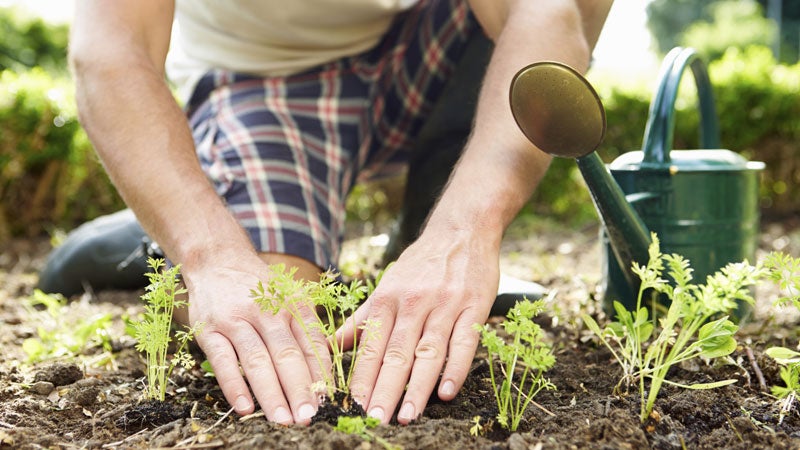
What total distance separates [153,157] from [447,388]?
1.02 meters

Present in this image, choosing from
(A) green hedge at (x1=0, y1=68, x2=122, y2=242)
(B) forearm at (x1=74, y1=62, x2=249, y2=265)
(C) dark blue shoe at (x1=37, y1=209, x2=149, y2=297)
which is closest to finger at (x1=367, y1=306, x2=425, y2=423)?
(B) forearm at (x1=74, y1=62, x2=249, y2=265)

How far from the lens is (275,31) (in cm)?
272

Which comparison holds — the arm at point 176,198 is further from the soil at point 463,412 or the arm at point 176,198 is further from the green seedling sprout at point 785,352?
the green seedling sprout at point 785,352

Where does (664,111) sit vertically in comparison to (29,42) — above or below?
below

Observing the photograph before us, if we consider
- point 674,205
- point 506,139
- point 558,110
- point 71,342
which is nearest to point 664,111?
point 674,205

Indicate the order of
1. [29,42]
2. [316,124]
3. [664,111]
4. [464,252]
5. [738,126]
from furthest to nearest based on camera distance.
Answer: [29,42]
[738,126]
[316,124]
[664,111]
[464,252]

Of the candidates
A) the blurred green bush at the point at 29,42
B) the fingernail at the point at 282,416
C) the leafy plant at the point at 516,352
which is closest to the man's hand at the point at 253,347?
the fingernail at the point at 282,416

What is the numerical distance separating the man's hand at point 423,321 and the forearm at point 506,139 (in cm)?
10

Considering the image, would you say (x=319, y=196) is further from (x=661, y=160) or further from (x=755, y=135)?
(x=755, y=135)

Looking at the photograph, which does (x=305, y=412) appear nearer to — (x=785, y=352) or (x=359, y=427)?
(x=359, y=427)

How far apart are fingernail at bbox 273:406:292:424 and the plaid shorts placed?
1.08 metres

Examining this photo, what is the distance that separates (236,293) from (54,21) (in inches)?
564

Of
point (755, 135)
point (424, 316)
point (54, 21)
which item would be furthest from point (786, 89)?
point (54, 21)

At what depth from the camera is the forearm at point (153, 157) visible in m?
1.82
